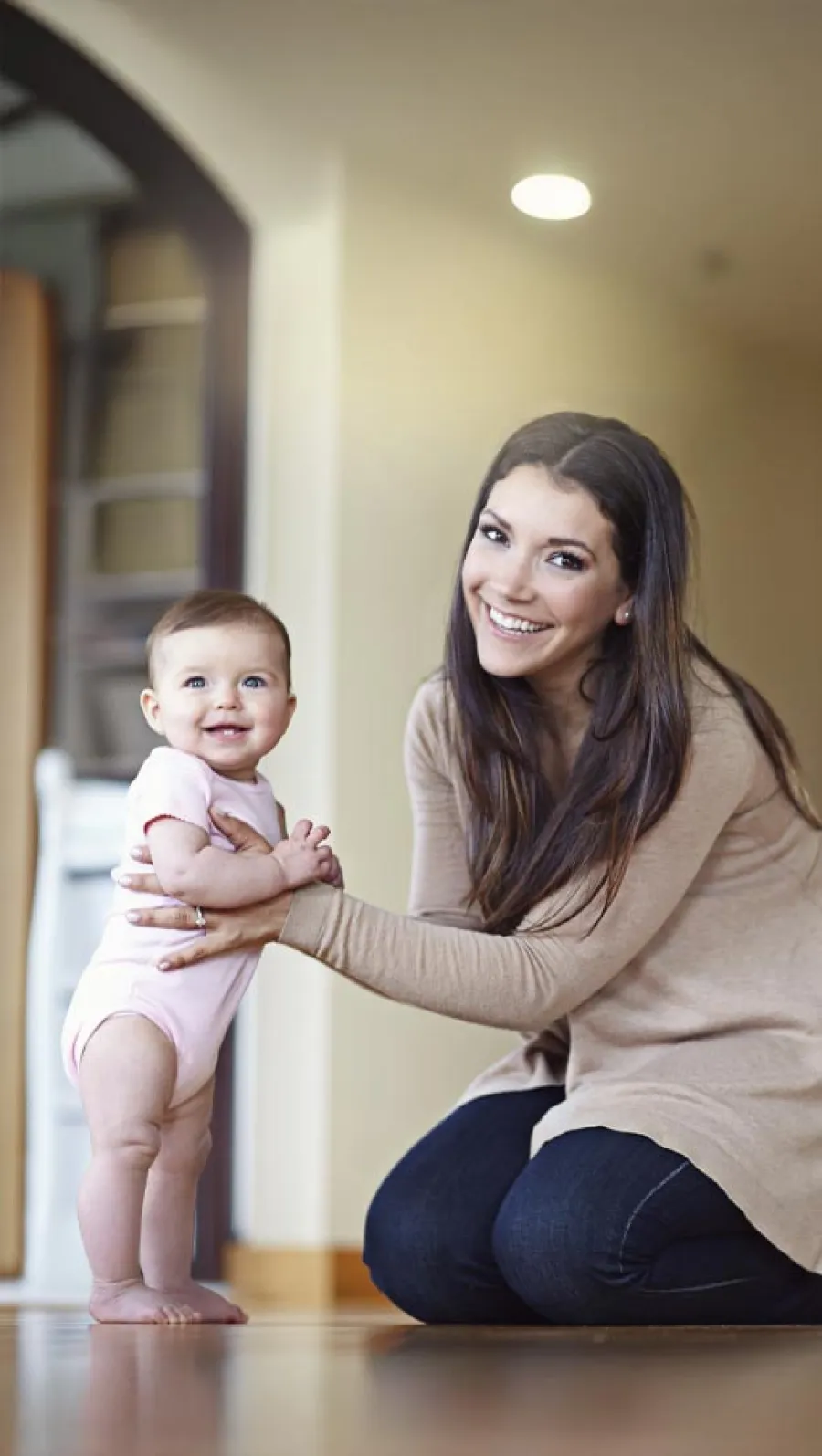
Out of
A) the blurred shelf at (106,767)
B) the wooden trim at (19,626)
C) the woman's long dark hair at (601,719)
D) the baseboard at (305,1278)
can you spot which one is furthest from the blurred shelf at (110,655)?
the woman's long dark hair at (601,719)

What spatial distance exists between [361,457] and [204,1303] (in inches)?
91.5

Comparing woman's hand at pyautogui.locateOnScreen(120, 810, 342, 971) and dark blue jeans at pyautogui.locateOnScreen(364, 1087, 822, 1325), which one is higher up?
woman's hand at pyautogui.locateOnScreen(120, 810, 342, 971)

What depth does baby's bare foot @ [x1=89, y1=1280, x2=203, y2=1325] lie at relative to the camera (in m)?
1.41

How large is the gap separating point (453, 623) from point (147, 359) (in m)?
2.52

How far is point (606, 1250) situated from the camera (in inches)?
62.2

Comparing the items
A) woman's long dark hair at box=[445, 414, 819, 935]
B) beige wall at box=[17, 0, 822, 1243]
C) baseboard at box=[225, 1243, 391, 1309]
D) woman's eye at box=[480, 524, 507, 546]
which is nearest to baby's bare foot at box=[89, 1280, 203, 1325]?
woman's long dark hair at box=[445, 414, 819, 935]

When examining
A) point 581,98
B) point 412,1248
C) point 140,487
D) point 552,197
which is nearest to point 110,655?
point 140,487

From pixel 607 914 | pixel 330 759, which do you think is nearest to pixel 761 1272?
pixel 607 914

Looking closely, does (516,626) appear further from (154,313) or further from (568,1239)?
(154,313)

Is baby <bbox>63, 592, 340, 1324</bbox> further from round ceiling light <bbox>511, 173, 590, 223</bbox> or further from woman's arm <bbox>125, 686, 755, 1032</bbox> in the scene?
round ceiling light <bbox>511, 173, 590, 223</bbox>

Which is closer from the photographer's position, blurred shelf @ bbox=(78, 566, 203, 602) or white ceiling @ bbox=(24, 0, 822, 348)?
white ceiling @ bbox=(24, 0, 822, 348)

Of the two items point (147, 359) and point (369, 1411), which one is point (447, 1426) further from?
→ point (147, 359)

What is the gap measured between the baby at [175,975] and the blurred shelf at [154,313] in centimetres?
263

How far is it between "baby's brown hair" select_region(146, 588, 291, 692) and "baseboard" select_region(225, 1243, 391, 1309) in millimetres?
1987
